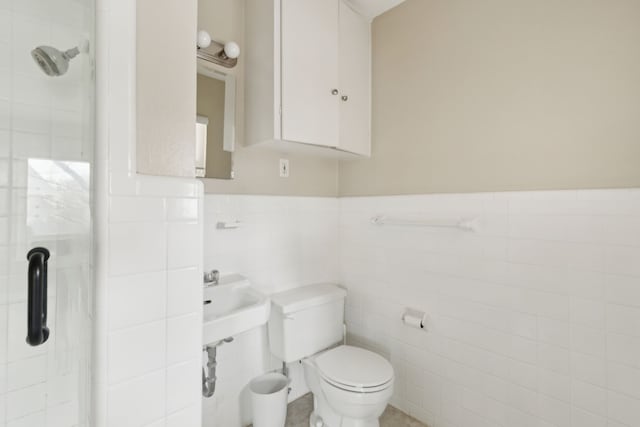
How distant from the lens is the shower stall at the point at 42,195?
2.68ft

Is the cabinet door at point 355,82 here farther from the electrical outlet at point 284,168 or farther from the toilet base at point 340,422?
the toilet base at point 340,422

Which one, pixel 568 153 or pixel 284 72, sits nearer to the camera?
pixel 568 153

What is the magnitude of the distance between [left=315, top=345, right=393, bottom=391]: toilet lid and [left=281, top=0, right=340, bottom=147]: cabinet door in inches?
46.2

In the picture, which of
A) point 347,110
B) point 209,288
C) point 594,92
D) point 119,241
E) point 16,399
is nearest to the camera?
point 119,241

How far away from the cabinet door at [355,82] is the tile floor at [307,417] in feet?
5.19

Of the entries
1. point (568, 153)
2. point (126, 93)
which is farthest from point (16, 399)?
point (568, 153)

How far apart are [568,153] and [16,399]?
2.15 metres

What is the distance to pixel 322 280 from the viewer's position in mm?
1948

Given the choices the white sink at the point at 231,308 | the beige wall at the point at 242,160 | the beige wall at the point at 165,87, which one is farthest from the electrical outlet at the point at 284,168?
the beige wall at the point at 165,87

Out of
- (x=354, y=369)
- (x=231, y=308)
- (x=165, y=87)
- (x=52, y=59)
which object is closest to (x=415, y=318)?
(x=354, y=369)

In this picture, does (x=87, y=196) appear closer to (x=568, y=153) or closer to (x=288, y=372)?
(x=288, y=372)

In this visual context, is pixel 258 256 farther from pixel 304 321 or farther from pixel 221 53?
pixel 221 53

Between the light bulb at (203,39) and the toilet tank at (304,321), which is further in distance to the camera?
the toilet tank at (304,321)

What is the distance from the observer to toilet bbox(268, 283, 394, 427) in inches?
51.7
